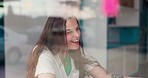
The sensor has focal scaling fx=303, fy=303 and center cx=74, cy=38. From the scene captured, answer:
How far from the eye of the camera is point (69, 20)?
2.11 m

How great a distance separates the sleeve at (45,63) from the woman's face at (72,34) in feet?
0.67

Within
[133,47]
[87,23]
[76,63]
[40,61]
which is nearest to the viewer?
[40,61]

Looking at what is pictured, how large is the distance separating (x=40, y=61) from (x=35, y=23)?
173 cm

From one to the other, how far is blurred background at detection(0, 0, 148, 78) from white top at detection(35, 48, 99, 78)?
23.2 inches

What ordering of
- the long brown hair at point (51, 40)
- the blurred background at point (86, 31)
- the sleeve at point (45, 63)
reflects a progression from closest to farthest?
the sleeve at point (45, 63) → the long brown hair at point (51, 40) → the blurred background at point (86, 31)

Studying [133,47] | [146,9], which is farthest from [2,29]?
[146,9]

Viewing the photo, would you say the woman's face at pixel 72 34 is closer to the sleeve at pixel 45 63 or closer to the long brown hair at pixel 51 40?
the long brown hair at pixel 51 40

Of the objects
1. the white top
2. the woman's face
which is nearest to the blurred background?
the woman's face

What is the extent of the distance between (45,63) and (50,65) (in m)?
0.03

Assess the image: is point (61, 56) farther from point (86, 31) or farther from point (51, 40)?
point (86, 31)

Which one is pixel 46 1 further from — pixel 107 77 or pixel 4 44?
pixel 107 77

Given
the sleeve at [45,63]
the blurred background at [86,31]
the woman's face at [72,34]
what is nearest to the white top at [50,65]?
the sleeve at [45,63]

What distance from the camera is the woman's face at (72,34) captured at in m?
2.04

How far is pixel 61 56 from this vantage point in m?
1.99
